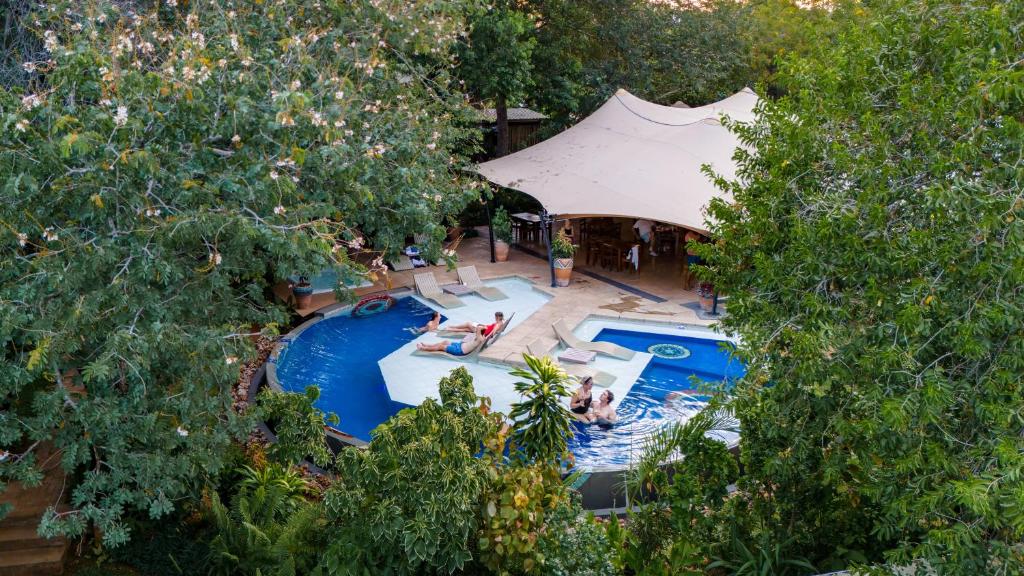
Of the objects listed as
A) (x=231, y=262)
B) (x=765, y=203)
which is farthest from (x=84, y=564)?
(x=765, y=203)

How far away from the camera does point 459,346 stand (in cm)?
1423

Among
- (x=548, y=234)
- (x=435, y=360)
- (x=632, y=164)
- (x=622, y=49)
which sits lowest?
(x=435, y=360)

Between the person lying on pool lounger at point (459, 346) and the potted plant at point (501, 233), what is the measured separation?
694cm

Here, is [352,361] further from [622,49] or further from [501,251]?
[622,49]

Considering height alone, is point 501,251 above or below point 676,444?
below

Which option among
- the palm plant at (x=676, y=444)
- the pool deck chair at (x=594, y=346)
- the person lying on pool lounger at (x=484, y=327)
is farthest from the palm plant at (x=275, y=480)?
the pool deck chair at (x=594, y=346)

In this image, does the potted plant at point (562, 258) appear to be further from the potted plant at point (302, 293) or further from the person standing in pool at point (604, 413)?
the person standing in pool at point (604, 413)

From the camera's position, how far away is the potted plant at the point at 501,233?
21141 millimetres

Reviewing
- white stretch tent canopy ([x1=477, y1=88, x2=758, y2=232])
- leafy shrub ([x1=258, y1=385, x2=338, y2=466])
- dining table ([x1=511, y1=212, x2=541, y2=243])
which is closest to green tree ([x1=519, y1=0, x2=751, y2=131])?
white stretch tent canopy ([x1=477, y1=88, x2=758, y2=232])

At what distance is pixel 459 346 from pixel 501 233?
24.9 ft

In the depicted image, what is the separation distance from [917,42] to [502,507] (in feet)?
17.6

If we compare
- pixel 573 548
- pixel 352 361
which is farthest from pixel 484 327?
pixel 573 548

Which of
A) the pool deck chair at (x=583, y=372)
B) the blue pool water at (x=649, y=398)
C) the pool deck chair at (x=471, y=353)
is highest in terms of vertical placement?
the pool deck chair at (x=471, y=353)

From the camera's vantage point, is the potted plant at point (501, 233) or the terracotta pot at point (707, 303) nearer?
the terracotta pot at point (707, 303)
